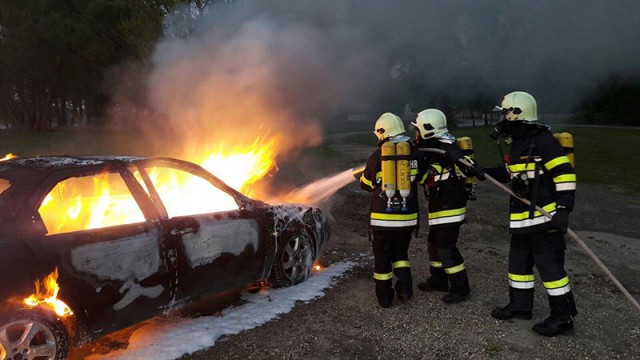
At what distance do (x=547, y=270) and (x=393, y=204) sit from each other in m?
1.41

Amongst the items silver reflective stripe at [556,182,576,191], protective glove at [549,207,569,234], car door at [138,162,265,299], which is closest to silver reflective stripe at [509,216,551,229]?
protective glove at [549,207,569,234]

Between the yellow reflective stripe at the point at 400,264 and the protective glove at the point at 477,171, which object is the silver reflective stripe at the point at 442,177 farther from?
the yellow reflective stripe at the point at 400,264

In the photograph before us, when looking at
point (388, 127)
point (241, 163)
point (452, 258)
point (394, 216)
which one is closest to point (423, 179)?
point (394, 216)

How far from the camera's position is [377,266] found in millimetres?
4418

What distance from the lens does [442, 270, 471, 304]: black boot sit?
14.8 ft

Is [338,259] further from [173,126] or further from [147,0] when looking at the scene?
[147,0]

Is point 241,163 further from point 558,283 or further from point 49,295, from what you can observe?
point 558,283

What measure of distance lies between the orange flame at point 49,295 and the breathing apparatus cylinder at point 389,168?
2669 mm

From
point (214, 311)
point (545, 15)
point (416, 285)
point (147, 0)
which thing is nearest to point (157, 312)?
point (214, 311)

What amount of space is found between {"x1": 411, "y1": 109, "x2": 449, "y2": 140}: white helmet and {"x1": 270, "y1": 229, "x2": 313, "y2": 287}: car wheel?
5.46ft

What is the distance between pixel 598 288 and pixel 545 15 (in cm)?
353

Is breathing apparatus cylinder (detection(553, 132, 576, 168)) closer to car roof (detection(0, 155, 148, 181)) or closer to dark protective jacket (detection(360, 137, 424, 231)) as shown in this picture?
dark protective jacket (detection(360, 137, 424, 231))

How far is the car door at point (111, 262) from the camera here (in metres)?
2.95

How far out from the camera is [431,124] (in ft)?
14.9
